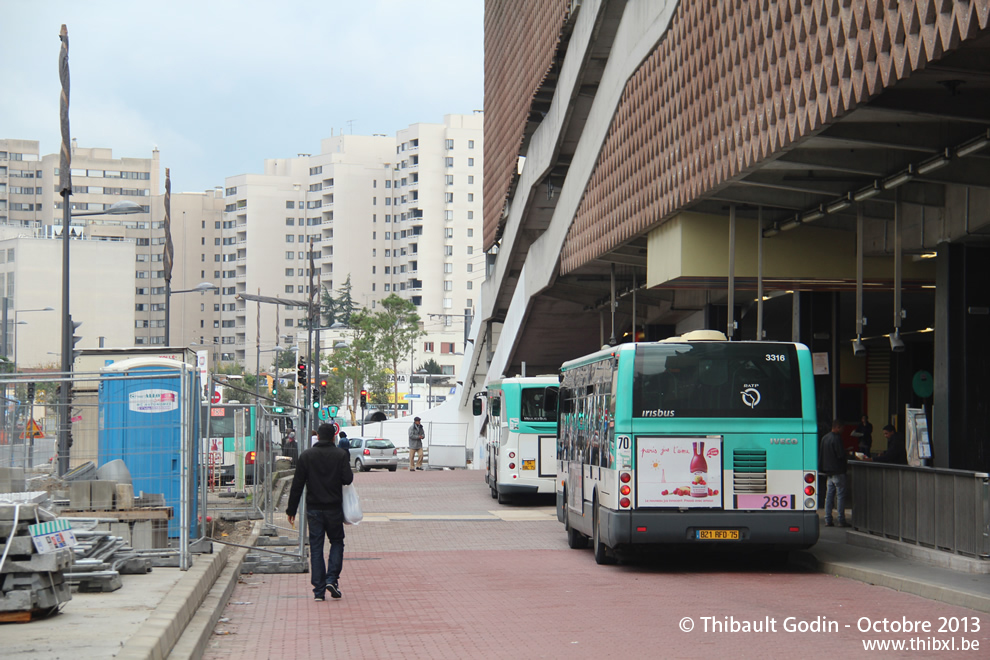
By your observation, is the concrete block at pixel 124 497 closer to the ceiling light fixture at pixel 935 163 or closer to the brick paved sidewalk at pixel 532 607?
the brick paved sidewalk at pixel 532 607

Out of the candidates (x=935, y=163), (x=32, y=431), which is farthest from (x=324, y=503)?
(x=935, y=163)

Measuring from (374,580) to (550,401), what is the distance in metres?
12.7

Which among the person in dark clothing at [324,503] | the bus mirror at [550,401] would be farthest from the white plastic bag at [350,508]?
the bus mirror at [550,401]

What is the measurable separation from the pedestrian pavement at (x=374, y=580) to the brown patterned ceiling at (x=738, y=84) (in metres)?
5.54

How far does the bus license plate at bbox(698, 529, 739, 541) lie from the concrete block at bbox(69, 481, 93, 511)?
7191mm

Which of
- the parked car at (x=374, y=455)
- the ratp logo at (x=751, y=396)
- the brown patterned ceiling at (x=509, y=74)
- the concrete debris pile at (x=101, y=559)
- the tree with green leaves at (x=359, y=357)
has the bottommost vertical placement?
the parked car at (x=374, y=455)

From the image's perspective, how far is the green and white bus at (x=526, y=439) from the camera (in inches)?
1074

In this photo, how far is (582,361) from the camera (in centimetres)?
1862

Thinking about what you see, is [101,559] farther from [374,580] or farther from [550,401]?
[550,401]

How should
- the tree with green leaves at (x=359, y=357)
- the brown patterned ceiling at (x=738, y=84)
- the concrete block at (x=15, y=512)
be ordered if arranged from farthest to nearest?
1. the tree with green leaves at (x=359, y=357)
2. the brown patterned ceiling at (x=738, y=84)
3. the concrete block at (x=15, y=512)

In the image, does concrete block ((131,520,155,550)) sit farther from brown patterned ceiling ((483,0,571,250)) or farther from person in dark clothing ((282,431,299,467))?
person in dark clothing ((282,431,299,467))

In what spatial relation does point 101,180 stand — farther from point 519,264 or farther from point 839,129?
point 839,129

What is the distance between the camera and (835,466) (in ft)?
61.9

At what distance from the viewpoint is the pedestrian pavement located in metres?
7.87
